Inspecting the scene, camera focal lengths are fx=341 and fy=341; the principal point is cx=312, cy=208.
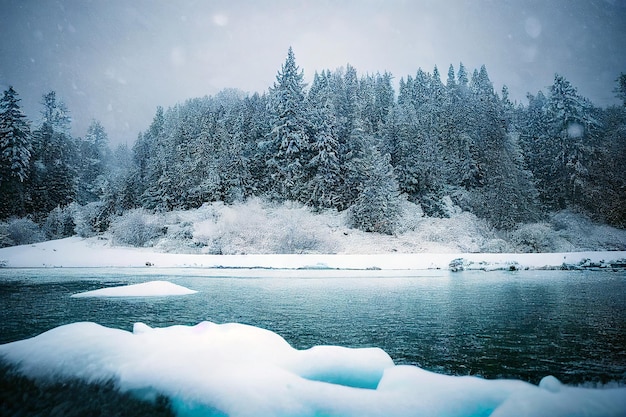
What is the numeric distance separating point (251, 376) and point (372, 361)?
180 cm

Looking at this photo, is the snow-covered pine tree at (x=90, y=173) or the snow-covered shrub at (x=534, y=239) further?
the snow-covered pine tree at (x=90, y=173)

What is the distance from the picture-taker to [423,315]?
9938 millimetres

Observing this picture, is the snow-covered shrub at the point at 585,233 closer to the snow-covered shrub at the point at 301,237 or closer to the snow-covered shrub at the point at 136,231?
the snow-covered shrub at the point at 301,237

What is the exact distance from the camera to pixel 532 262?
23.3 metres

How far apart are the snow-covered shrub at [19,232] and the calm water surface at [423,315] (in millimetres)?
19766

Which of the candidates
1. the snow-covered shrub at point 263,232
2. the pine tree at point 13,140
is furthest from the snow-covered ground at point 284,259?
the pine tree at point 13,140

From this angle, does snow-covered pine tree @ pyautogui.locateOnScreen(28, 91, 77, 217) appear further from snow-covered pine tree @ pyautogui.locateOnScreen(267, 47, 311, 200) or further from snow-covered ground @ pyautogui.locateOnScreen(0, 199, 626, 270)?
snow-covered pine tree @ pyautogui.locateOnScreen(267, 47, 311, 200)

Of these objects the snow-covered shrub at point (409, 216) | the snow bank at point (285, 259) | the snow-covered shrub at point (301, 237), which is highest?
the snow-covered shrub at point (409, 216)

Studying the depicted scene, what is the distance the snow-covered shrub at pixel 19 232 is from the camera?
32281 millimetres

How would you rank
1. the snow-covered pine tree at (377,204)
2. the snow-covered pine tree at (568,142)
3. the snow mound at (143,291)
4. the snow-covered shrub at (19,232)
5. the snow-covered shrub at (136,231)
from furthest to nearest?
the snow-covered pine tree at (568,142), the snow-covered shrub at (136,231), the snow-covered pine tree at (377,204), the snow-covered shrub at (19,232), the snow mound at (143,291)

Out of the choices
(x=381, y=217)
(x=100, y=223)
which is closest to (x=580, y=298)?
(x=381, y=217)

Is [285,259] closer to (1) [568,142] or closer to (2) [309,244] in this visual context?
(2) [309,244]

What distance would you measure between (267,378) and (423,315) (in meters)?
6.85

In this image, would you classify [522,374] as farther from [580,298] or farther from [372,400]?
[580,298]
